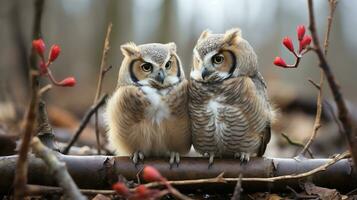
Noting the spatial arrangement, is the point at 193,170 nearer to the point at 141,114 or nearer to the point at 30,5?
the point at 141,114

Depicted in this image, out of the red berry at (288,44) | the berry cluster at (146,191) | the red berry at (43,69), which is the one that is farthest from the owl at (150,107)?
the red berry at (43,69)

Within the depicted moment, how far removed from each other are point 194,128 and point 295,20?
25.2 metres

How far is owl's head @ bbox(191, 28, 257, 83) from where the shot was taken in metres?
3.67

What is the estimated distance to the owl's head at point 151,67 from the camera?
360cm

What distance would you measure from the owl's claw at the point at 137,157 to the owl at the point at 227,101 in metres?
0.39

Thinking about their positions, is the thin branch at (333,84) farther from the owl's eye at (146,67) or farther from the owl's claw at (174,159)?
the owl's eye at (146,67)

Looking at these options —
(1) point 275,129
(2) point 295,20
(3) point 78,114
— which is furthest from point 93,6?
(2) point 295,20

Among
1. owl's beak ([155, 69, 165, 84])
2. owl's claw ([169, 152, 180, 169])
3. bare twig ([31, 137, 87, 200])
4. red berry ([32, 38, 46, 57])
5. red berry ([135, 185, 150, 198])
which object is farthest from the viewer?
owl's beak ([155, 69, 165, 84])

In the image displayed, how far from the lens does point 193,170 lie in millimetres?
3184

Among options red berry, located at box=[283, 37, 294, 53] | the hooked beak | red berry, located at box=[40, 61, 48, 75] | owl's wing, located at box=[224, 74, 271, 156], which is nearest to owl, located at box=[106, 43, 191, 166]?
the hooked beak

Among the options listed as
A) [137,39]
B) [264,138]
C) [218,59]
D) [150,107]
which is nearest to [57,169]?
[150,107]

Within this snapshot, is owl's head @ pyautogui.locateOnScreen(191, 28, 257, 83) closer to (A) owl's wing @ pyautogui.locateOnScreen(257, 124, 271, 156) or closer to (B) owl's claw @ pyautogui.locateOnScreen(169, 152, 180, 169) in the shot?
(A) owl's wing @ pyautogui.locateOnScreen(257, 124, 271, 156)

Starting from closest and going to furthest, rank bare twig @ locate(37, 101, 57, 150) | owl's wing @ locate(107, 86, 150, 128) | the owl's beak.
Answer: bare twig @ locate(37, 101, 57, 150)
owl's wing @ locate(107, 86, 150, 128)
the owl's beak

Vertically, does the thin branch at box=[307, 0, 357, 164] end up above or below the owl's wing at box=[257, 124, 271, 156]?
above
